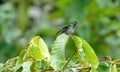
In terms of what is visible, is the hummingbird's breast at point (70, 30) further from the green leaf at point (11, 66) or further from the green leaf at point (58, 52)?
the green leaf at point (11, 66)

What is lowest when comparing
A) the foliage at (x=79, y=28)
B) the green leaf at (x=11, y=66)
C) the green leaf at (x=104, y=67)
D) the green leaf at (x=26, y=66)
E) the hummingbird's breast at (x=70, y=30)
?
the green leaf at (x=104, y=67)

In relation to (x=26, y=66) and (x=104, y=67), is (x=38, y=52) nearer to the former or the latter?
(x=26, y=66)

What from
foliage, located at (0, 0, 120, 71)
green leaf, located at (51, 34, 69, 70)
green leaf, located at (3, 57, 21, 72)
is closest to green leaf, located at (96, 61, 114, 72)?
green leaf, located at (51, 34, 69, 70)

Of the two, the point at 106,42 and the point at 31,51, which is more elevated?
the point at 106,42

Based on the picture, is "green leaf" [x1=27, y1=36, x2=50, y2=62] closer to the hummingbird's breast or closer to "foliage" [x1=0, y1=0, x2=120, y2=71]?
the hummingbird's breast

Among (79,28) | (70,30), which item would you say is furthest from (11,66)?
(79,28)

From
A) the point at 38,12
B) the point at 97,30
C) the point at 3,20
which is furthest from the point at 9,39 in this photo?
the point at 38,12

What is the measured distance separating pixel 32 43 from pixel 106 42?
7.75 ft

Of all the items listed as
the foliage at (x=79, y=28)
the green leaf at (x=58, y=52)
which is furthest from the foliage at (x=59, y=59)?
the foliage at (x=79, y=28)

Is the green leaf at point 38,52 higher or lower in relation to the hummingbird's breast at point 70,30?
lower

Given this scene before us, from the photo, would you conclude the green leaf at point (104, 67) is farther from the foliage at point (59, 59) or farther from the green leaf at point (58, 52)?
the green leaf at point (58, 52)

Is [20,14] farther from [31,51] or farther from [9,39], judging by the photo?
[31,51]

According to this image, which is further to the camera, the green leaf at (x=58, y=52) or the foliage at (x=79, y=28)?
the foliage at (x=79, y=28)

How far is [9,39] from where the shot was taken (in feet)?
12.4
